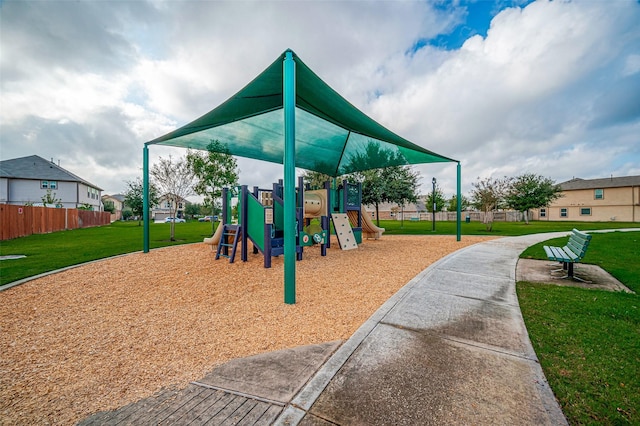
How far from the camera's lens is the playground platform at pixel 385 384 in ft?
5.59

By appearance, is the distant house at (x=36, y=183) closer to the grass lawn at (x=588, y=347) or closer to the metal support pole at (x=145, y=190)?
the metal support pole at (x=145, y=190)

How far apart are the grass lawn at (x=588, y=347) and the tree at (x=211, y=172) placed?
12293 mm

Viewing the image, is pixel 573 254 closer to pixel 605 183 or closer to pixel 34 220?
pixel 34 220

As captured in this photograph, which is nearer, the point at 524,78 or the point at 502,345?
the point at 502,345

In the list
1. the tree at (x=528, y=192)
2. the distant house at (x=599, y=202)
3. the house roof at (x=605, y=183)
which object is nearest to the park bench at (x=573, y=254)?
the tree at (x=528, y=192)

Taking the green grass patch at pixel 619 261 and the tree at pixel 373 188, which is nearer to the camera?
the green grass patch at pixel 619 261

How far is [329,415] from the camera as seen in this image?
66.4 inches

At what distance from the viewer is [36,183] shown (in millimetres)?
33219

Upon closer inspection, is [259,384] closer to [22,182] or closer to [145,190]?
[145,190]

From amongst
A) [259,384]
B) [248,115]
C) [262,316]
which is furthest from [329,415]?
[248,115]

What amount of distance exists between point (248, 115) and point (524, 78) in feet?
43.9

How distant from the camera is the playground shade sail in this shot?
5.40 meters

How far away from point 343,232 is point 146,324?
7098 mm

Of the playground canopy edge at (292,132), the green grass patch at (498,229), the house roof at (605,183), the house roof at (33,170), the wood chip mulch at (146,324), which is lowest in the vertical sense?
the green grass patch at (498,229)
